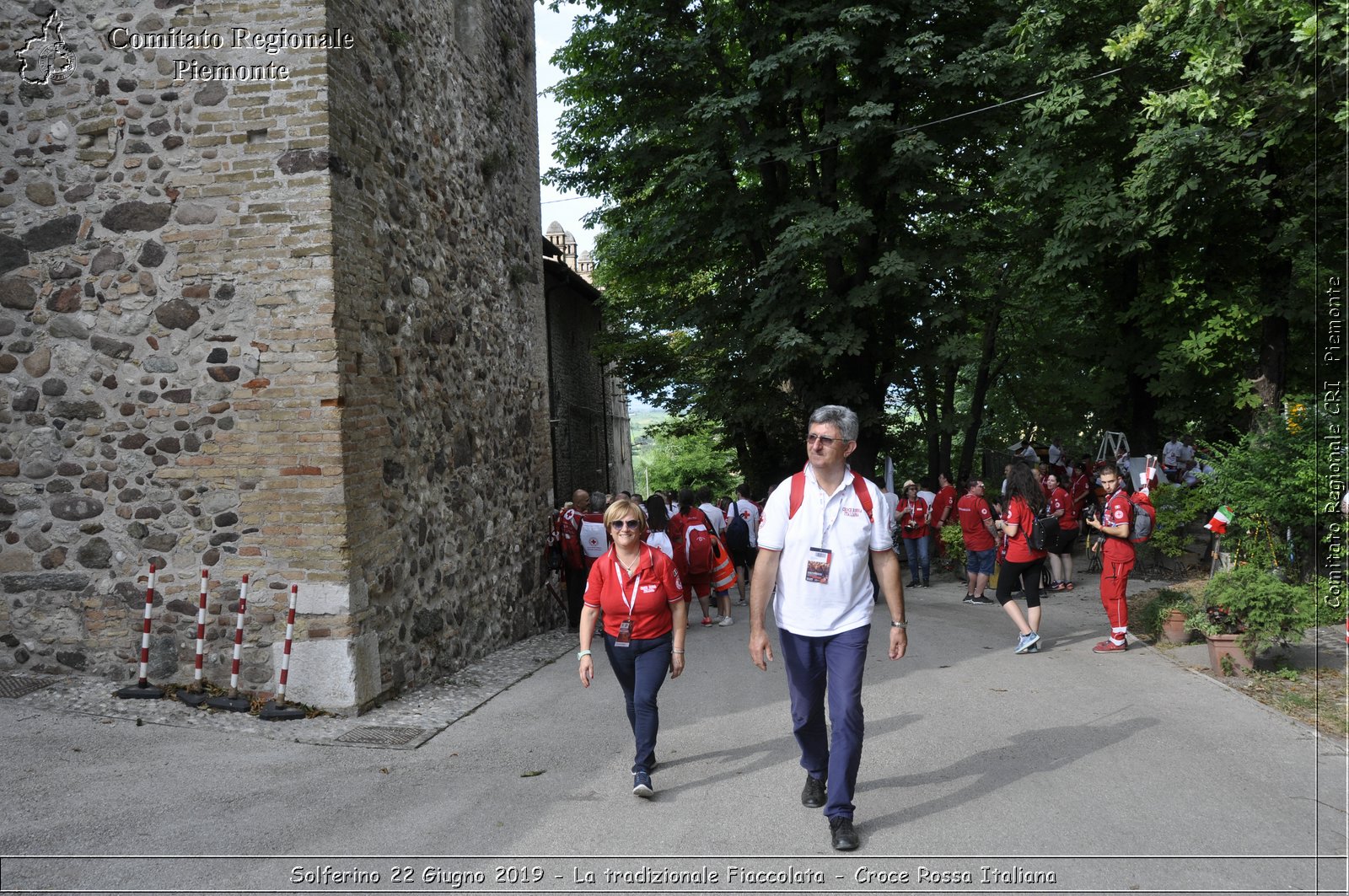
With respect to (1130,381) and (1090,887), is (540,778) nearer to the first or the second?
(1090,887)

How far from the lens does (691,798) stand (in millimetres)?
5348

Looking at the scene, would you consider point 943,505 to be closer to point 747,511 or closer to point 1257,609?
point 747,511

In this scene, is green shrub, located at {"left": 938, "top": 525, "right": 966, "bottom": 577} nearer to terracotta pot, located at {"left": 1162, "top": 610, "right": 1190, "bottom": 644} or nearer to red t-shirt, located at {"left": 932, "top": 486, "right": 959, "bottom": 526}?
red t-shirt, located at {"left": 932, "top": 486, "right": 959, "bottom": 526}

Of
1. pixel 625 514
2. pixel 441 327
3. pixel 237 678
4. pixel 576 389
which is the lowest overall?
pixel 237 678

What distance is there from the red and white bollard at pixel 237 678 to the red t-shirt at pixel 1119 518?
25.4ft

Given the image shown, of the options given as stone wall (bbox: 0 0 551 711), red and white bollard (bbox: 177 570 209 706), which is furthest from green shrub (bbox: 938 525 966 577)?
red and white bollard (bbox: 177 570 209 706)

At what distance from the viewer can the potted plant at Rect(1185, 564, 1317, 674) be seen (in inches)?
294

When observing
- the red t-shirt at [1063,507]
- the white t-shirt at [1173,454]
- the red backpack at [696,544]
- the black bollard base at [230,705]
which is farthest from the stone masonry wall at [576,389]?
the black bollard base at [230,705]

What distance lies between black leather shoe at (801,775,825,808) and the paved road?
167 millimetres

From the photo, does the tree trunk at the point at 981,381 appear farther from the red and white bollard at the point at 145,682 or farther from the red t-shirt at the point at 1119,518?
the red and white bollard at the point at 145,682

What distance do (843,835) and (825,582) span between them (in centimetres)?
121

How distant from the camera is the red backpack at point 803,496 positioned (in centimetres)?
496

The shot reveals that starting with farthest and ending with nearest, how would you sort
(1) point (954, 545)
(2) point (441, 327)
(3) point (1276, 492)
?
(1) point (954, 545) < (3) point (1276, 492) < (2) point (441, 327)

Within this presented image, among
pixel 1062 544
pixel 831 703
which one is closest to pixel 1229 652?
pixel 831 703
